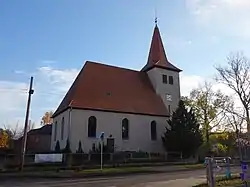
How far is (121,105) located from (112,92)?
2.13 metres

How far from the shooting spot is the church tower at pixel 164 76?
41.6 metres

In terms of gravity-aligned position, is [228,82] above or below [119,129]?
above

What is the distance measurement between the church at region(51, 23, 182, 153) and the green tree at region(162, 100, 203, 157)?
213 centimetres

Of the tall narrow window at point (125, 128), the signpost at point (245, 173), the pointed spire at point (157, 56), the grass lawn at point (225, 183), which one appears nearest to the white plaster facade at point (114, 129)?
the tall narrow window at point (125, 128)

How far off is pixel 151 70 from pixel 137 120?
360 inches

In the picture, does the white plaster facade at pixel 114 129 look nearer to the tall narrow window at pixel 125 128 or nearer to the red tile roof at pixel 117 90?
the tall narrow window at pixel 125 128

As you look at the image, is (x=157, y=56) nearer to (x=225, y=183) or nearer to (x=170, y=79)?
(x=170, y=79)

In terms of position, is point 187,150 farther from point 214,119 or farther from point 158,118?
point 214,119

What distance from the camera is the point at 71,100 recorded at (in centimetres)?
3334

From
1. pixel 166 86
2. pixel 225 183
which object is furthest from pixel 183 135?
pixel 225 183

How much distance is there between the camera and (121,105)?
36.8m

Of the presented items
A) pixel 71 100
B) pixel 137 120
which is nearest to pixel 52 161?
pixel 71 100

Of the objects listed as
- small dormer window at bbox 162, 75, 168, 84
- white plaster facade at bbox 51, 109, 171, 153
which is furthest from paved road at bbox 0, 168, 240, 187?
small dormer window at bbox 162, 75, 168, 84

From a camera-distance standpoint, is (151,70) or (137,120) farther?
(151,70)
